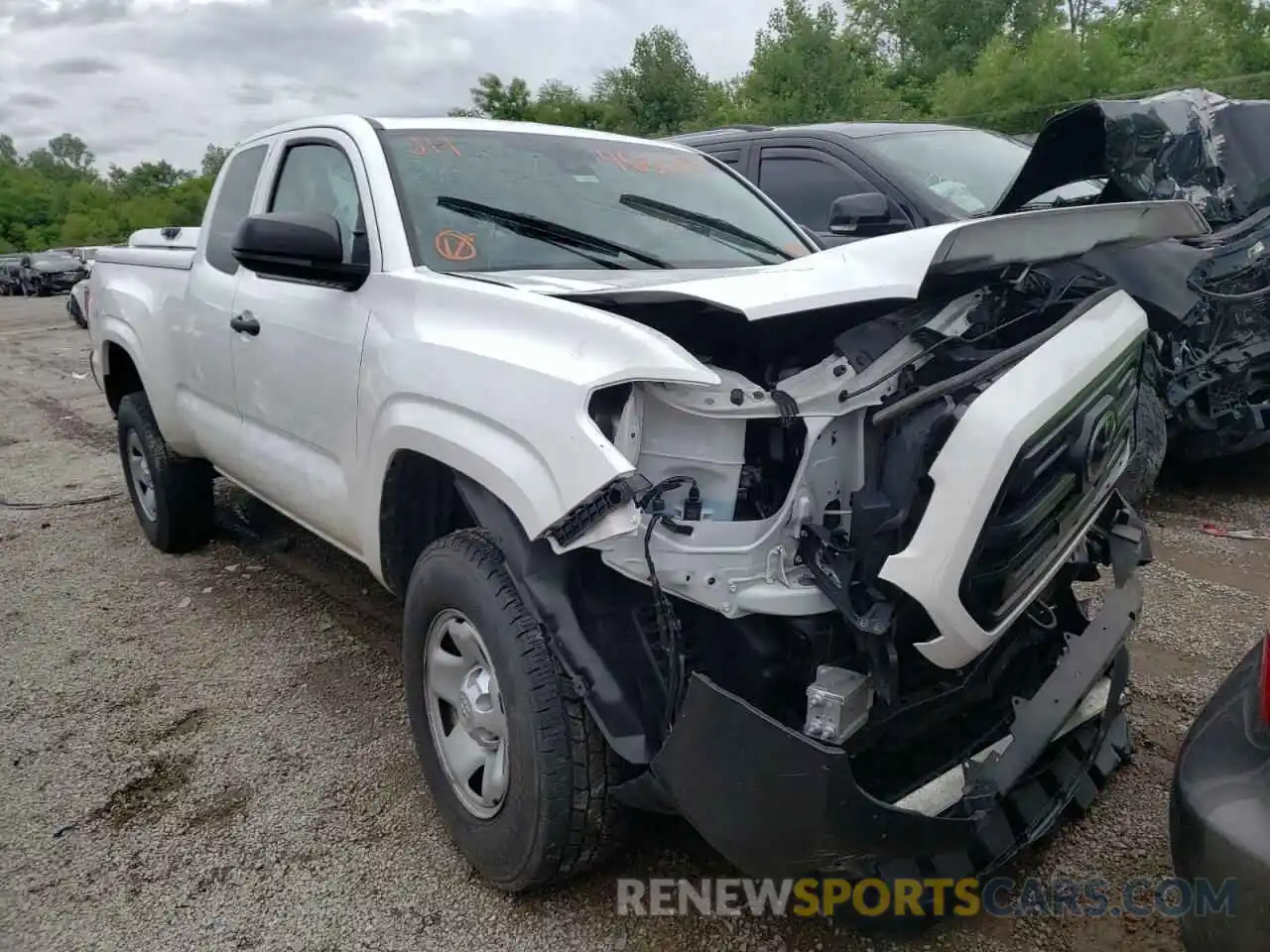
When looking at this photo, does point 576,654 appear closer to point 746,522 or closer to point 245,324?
point 746,522

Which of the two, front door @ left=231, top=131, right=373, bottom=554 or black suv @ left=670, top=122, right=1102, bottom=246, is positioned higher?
black suv @ left=670, top=122, right=1102, bottom=246

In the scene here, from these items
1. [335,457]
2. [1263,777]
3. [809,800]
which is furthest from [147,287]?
[1263,777]

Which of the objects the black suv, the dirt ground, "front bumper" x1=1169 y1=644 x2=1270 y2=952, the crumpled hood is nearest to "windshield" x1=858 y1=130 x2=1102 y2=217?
the black suv

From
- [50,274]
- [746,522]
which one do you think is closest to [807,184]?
[746,522]

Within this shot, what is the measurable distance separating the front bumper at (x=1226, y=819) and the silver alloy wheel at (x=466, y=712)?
1.40 m

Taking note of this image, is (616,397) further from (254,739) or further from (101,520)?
(101,520)

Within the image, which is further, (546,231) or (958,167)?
(958,167)

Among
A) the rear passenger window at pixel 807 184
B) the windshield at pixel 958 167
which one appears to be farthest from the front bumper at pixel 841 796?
the rear passenger window at pixel 807 184

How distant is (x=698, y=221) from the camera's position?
3441mm

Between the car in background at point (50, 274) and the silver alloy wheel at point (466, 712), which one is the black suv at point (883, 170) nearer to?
the silver alloy wheel at point (466, 712)

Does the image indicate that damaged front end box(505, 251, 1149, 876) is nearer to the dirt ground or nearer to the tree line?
the dirt ground

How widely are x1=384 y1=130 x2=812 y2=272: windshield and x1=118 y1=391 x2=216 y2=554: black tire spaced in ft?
7.98

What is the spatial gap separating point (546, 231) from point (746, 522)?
139cm

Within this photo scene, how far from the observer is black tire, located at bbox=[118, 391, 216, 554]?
16.1 feet
